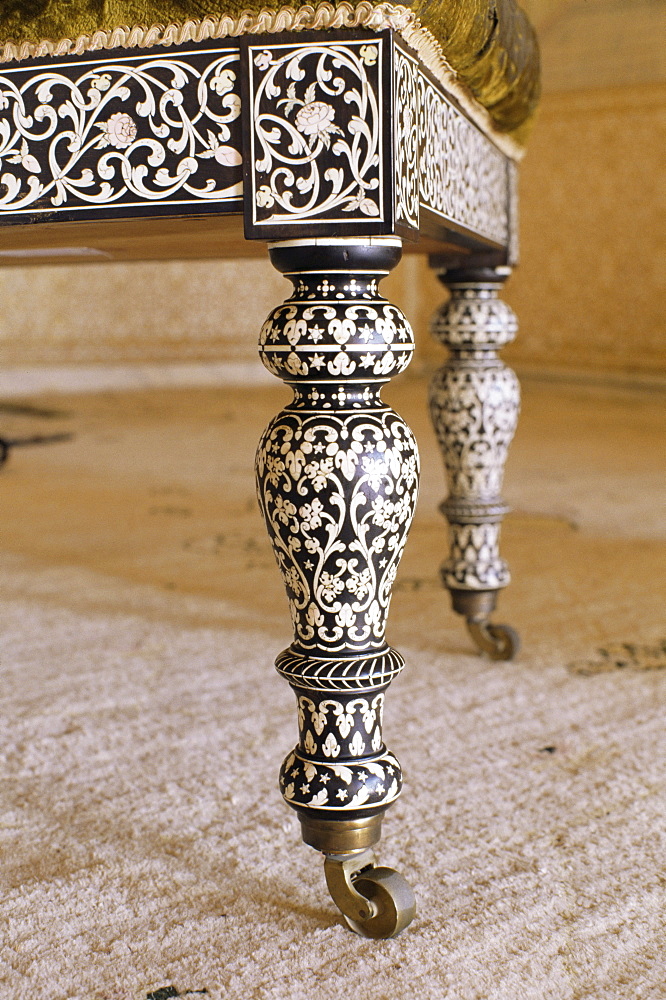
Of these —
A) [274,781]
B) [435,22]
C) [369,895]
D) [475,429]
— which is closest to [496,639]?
[475,429]

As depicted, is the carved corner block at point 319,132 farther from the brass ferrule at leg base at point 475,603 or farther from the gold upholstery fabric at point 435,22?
the brass ferrule at leg base at point 475,603

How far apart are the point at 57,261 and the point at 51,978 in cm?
80

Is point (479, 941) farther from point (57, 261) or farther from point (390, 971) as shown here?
point (57, 261)

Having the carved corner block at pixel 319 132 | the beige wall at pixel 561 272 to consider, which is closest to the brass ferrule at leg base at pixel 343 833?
the carved corner block at pixel 319 132

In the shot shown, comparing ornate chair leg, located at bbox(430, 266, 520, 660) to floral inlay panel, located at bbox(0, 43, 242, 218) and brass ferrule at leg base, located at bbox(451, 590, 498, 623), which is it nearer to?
brass ferrule at leg base, located at bbox(451, 590, 498, 623)

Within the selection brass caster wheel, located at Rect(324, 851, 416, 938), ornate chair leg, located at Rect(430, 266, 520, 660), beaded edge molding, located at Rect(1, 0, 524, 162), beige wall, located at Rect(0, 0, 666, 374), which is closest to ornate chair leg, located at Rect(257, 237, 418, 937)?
brass caster wheel, located at Rect(324, 851, 416, 938)

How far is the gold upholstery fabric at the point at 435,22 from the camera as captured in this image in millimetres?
613

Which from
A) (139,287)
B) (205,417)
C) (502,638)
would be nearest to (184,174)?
(502,638)

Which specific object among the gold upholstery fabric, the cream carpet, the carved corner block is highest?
the gold upholstery fabric

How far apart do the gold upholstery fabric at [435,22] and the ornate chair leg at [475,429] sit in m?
0.25

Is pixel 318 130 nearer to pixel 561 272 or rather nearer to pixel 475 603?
pixel 475 603

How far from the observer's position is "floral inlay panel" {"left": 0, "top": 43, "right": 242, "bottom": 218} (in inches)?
24.2

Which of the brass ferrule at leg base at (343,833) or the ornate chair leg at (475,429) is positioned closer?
the brass ferrule at leg base at (343,833)

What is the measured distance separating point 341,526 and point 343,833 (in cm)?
21
